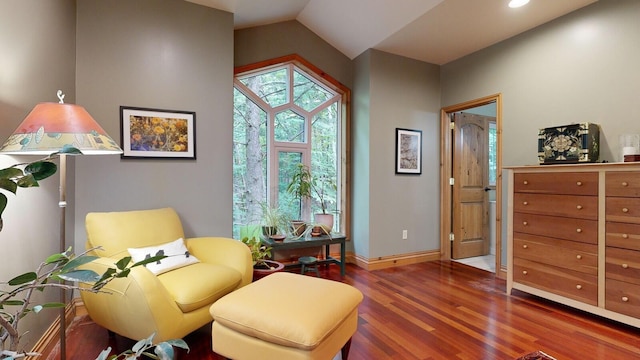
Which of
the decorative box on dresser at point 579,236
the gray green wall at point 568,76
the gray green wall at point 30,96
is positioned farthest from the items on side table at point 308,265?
the gray green wall at point 568,76

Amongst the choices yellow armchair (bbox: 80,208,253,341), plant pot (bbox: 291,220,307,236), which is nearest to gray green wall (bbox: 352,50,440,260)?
plant pot (bbox: 291,220,307,236)

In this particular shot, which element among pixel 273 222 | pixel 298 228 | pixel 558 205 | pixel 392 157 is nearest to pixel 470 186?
pixel 392 157

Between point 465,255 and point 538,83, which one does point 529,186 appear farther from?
point 465,255

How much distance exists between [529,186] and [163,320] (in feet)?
9.67

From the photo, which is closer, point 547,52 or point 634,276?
point 634,276

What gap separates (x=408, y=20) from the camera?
3045 millimetres

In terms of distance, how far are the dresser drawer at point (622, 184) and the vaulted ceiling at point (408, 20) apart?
156 centimetres

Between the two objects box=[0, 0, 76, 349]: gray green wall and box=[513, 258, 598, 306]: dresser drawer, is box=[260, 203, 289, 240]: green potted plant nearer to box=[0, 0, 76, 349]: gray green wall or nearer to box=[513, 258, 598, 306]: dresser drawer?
box=[0, 0, 76, 349]: gray green wall

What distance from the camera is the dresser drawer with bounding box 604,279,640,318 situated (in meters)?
2.12

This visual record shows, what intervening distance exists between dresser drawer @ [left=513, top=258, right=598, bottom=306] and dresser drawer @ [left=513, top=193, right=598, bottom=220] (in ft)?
1.47

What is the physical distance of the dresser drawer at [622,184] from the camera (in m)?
2.12

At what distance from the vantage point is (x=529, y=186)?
273 cm

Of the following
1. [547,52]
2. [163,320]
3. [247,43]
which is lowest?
[163,320]

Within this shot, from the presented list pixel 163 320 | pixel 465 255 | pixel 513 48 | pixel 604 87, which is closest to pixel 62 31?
pixel 163 320
